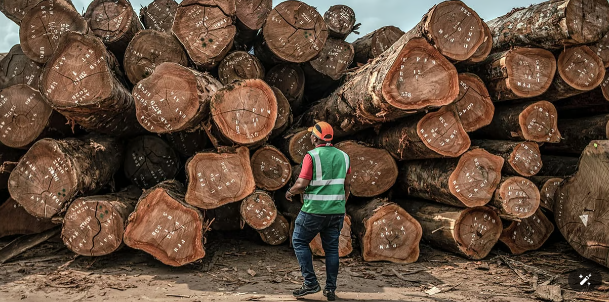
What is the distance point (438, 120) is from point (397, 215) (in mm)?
1234

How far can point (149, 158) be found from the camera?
19.5 ft

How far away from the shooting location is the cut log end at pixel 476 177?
16.8 feet

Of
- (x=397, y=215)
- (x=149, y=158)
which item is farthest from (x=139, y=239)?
(x=397, y=215)

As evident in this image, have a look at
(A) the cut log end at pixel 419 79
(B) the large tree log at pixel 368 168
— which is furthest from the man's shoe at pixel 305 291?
(A) the cut log end at pixel 419 79

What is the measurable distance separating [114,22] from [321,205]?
4084 millimetres

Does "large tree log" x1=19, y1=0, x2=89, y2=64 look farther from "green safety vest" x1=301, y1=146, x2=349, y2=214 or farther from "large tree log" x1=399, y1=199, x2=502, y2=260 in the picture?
"large tree log" x1=399, y1=199, x2=502, y2=260

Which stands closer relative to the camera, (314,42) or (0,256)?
(0,256)

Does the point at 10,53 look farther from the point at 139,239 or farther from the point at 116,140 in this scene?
the point at 139,239

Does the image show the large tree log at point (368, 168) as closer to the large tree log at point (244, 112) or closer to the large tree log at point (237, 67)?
the large tree log at point (244, 112)

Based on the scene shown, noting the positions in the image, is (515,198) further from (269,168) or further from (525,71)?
(269,168)

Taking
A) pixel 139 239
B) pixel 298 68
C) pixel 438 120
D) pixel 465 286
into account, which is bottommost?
pixel 465 286

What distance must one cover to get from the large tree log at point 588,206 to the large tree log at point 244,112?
144 inches

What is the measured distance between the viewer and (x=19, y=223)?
5734mm

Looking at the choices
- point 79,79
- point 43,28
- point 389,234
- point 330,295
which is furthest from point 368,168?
point 43,28
